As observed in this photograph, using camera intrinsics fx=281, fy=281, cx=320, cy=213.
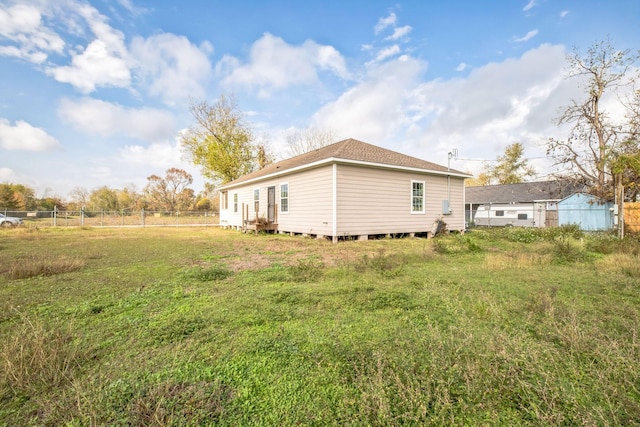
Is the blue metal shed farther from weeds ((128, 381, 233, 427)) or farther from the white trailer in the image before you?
weeds ((128, 381, 233, 427))

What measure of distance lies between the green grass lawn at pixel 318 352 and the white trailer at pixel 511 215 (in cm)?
2112

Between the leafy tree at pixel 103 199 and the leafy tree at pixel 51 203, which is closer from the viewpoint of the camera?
the leafy tree at pixel 51 203

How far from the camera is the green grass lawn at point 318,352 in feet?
5.07

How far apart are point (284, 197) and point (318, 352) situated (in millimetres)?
11409

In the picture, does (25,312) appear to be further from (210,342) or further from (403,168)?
(403,168)

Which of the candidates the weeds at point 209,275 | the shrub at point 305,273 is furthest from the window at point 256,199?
the shrub at point 305,273

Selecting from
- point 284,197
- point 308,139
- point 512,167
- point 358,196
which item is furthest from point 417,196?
point 512,167

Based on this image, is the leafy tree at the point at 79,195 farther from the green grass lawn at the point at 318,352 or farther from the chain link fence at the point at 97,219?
the green grass lawn at the point at 318,352

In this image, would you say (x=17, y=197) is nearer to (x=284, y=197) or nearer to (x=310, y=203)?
(x=284, y=197)

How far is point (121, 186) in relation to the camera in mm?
39094

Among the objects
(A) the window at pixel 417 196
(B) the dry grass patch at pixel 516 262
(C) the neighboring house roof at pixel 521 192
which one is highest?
(C) the neighboring house roof at pixel 521 192

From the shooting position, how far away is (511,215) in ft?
78.5

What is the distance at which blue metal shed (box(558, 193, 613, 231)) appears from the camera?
1753 cm

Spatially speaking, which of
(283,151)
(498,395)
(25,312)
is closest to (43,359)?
(25,312)
